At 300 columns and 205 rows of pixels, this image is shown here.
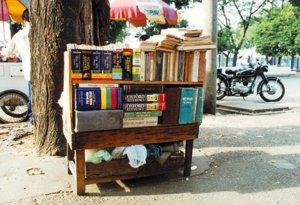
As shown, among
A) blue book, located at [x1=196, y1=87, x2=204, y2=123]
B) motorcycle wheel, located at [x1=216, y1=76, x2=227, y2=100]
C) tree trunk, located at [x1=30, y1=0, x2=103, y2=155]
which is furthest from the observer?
motorcycle wheel, located at [x1=216, y1=76, x2=227, y2=100]

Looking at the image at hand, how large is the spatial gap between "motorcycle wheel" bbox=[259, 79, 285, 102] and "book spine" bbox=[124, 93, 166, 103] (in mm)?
8132

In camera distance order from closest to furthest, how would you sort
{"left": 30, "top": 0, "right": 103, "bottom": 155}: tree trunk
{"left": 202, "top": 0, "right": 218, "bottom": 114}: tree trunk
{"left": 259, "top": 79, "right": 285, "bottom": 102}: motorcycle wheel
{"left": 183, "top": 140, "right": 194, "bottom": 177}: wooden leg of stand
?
1. {"left": 183, "top": 140, "right": 194, "bottom": 177}: wooden leg of stand
2. {"left": 30, "top": 0, "right": 103, "bottom": 155}: tree trunk
3. {"left": 202, "top": 0, "right": 218, "bottom": 114}: tree trunk
4. {"left": 259, "top": 79, "right": 285, "bottom": 102}: motorcycle wheel

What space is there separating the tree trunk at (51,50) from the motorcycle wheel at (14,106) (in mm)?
2870

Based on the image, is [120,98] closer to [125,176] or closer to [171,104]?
[171,104]

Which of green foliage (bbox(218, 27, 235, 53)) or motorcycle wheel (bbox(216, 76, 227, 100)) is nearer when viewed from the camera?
motorcycle wheel (bbox(216, 76, 227, 100))

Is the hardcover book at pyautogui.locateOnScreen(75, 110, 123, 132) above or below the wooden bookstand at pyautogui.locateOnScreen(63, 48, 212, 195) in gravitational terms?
above

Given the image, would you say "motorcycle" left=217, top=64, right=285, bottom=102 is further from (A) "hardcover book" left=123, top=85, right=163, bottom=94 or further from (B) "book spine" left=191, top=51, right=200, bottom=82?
(A) "hardcover book" left=123, top=85, right=163, bottom=94

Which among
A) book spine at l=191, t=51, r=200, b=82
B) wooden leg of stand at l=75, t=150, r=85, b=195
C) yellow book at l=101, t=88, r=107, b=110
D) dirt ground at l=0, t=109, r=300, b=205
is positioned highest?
book spine at l=191, t=51, r=200, b=82

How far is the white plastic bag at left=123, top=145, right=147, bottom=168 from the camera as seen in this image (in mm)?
4410

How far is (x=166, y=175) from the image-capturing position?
496cm

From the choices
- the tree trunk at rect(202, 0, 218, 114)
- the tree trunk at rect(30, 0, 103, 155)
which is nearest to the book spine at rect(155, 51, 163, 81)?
the tree trunk at rect(30, 0, 103, 155)

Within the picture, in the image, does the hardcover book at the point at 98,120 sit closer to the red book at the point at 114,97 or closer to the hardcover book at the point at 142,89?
the red book at the point at 114,97

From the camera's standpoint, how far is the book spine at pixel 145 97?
426 cm

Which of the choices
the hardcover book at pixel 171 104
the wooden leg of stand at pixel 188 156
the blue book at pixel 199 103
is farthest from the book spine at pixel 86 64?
the wooden leg of stand at pixel 188 156
